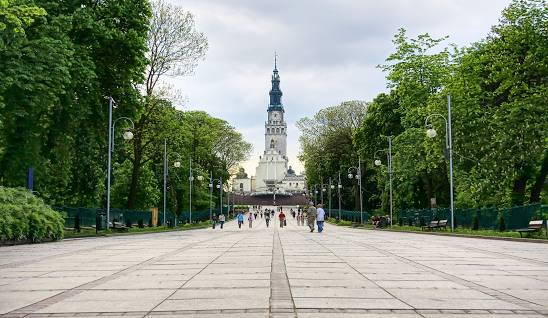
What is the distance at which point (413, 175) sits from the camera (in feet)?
174

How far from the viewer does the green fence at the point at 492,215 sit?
28075mm

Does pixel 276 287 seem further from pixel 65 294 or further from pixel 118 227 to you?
pixel 118 227

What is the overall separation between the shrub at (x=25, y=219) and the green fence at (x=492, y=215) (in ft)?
66.3

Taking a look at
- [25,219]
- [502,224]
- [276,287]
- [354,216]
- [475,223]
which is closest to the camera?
[276,287]

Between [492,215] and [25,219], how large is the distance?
2277 cm

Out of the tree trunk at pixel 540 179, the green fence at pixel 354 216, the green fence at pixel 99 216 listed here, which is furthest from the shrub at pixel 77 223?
the green fence at pixel 354 216

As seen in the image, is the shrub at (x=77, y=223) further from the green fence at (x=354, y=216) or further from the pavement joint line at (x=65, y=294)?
the green fence at (x=354, y=216)

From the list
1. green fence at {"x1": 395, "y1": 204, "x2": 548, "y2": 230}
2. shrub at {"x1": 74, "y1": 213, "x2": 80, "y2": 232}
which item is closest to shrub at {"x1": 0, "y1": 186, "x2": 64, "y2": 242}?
shrub at {"x1": 74, "y1": 213, "x2": 80, "y2": 232}

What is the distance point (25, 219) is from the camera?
22797 millimetres

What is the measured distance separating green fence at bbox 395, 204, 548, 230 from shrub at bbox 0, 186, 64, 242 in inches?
795

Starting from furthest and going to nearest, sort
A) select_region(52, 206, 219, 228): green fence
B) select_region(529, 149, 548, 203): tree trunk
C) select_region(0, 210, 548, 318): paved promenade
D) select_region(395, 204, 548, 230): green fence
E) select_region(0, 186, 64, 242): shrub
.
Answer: select_region(529, 149, 548, 203): tree trunk
select_region(52, 206, 219, 228): green fence
select_region(395, 204, 548, 230): green fence
select_region(0, 186, 64, 242): shrub
select_region(0, 210, 548, 318): paved promenade

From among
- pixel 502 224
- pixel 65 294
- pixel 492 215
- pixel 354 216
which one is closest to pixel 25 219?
pixel 65 294

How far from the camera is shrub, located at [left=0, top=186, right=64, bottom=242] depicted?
21.6 metres

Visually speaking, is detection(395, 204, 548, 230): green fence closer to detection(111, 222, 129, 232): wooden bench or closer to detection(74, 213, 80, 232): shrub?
detection(111, 222, 129, 232): wooden bench
